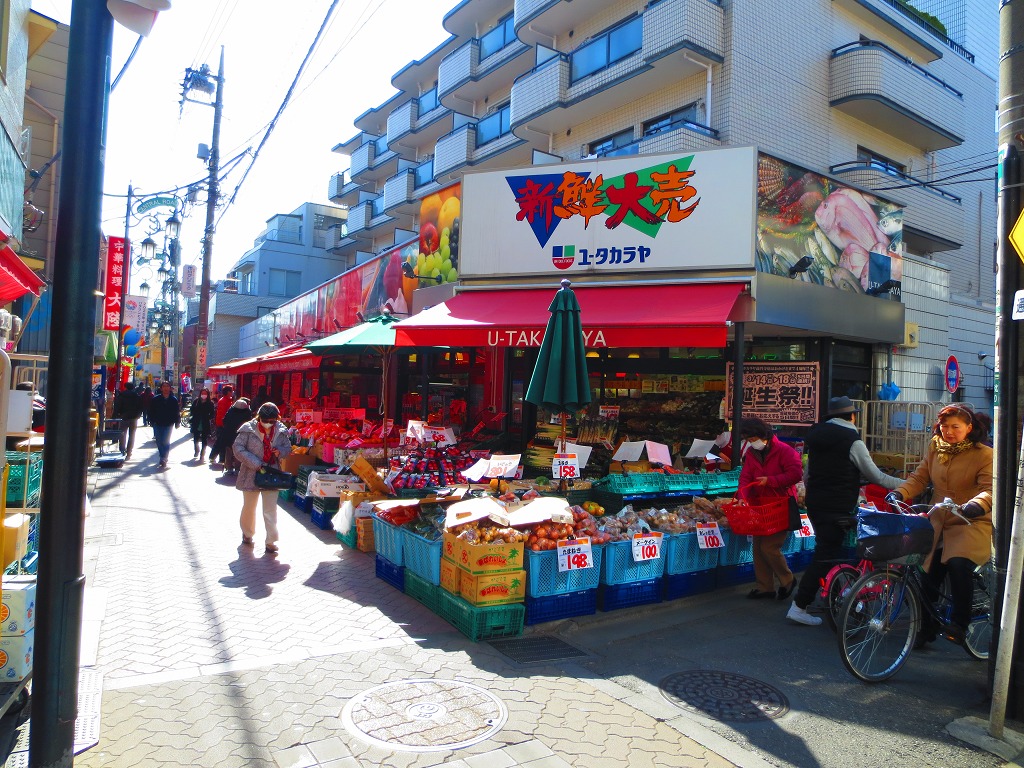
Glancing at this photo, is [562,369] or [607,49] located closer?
[562,369]

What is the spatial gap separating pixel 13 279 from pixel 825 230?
11.0 metres

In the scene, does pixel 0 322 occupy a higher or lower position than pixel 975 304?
lower

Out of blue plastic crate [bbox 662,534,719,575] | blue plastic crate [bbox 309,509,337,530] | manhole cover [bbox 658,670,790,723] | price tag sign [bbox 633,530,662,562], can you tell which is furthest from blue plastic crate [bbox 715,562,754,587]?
blue plastic crate [bbox 309,509,337,530]

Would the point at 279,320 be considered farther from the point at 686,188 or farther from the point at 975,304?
the point at 975,304

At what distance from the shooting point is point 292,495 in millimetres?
11273

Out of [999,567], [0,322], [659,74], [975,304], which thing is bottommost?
[999,567]

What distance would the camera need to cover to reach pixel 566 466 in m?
7.34

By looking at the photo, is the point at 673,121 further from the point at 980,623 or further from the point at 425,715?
the point at 425,715

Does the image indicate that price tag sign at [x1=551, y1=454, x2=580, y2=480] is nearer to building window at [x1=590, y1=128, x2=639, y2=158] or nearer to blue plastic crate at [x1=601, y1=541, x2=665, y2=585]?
blue plastic crate at [x1=601, y1=541, x2=665, y2=585]

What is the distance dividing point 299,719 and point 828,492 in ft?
15.1

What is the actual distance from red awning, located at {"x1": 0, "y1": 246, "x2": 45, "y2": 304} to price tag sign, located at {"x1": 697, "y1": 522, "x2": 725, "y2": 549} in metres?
6.84

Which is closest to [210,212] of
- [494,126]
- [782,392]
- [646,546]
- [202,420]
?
[202,420]

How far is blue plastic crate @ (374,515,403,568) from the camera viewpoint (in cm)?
650

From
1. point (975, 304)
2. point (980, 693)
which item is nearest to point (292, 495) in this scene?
point (980, 693)
